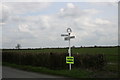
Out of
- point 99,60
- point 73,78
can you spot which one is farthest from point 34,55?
point 73,78

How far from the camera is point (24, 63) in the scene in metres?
25.3

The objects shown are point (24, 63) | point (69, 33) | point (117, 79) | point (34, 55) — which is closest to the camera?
point (117, 79)

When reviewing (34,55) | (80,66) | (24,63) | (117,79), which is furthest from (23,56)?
(117,79)

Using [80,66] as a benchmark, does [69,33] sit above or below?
above

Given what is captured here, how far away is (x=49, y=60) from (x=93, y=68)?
17.4 feet

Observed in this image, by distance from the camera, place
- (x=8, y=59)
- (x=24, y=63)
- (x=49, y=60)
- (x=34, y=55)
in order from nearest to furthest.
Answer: (x=49, y=60) < (x=34, y=55) < (x=24, y=63) < (x=8, y=59)

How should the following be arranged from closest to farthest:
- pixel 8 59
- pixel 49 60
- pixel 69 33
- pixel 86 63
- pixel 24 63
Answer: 1. pixel 69 33
2. pixel 86 63
3. pixel 49 60
4. pixel 24 63
5. pixel 8 59

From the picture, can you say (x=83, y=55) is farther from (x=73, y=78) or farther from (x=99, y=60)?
(x=73, y=78)

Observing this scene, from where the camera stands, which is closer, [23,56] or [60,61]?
[60,61]

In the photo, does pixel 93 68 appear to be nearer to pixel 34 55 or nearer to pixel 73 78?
pixel 73 78

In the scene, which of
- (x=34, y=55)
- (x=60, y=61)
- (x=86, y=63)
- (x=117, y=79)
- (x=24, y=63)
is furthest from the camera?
(x=24, y=63)

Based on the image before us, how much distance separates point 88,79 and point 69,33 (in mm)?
5444

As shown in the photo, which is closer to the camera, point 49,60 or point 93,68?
point 93,68

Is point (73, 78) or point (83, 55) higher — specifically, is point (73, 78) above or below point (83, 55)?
below
